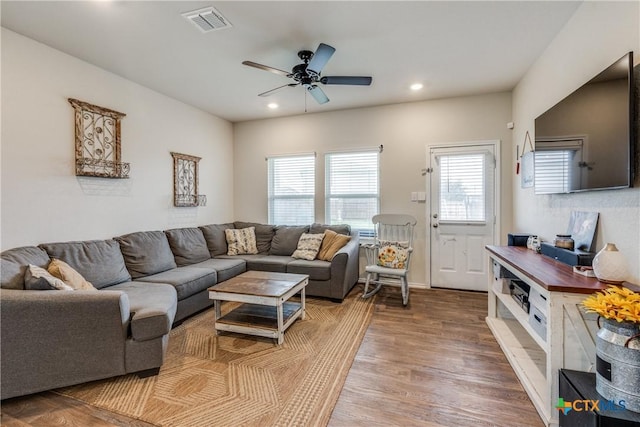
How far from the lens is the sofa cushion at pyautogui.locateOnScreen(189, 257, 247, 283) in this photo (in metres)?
3.35

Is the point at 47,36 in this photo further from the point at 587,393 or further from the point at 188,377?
the point at 587,393

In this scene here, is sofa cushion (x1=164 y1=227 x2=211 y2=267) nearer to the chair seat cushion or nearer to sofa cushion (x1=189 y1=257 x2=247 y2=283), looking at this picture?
sofa cushion (x1=189 y1=257 x2=247 y2=283)

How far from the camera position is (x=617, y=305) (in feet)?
3.94

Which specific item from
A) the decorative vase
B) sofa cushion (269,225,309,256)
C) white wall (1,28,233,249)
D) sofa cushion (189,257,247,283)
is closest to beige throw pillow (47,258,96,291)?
white wall (1,28,233,249)

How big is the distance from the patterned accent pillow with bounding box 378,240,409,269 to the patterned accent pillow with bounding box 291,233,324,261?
847mm

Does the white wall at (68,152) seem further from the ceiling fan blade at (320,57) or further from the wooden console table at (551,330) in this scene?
the wooden console table at (551,330)

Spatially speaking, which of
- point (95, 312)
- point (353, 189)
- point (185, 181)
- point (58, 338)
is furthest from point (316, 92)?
point (58, 338)

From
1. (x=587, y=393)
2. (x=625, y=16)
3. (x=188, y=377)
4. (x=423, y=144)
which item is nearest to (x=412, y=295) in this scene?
(x=423, y=144)

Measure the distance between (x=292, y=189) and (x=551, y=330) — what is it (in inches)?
148

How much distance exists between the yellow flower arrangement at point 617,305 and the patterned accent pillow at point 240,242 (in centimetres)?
376

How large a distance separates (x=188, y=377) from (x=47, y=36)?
118 inches

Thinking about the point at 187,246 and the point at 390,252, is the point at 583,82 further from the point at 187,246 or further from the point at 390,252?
the point at 187,246

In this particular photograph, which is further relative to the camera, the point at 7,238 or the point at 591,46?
the point at 7,238

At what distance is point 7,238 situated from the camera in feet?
7.38
